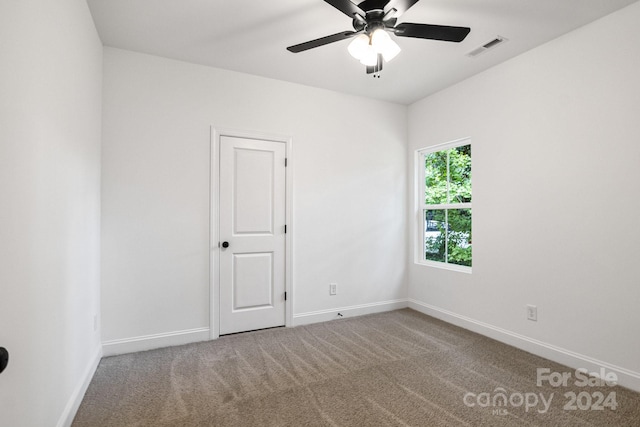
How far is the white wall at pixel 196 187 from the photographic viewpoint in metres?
2.82

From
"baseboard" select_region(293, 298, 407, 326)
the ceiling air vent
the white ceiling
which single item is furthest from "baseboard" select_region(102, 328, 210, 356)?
the ceiling air vent

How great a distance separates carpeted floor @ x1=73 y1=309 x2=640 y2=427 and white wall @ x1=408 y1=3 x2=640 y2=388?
Result: 1.06 feet

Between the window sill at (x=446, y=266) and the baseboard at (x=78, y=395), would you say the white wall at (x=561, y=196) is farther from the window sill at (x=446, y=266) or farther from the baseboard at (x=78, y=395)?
the baseboard at (x=78, y=395)

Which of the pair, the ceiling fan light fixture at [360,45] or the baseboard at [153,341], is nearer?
the ceiling fan light fixture at [360,45]

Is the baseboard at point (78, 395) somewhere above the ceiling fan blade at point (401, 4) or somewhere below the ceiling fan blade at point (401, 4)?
below

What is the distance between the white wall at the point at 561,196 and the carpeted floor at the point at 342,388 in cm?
32

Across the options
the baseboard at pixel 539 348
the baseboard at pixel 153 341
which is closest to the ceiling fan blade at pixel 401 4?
the baseboard at pixel 539 348

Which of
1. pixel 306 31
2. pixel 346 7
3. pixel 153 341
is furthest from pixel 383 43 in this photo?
pixel 153 341

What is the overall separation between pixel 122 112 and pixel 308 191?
1980mm

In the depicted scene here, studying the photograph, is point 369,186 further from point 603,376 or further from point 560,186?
point 603,376

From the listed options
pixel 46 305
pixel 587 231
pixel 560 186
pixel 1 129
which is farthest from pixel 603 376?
pixel 1 129

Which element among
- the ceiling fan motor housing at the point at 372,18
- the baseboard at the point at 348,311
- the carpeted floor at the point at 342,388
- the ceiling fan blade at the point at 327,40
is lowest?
the carpeted floor at the point at 342,388

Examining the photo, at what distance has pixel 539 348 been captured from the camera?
275 centimetres

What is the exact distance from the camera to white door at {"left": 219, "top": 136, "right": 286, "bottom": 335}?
3225 millimetres
